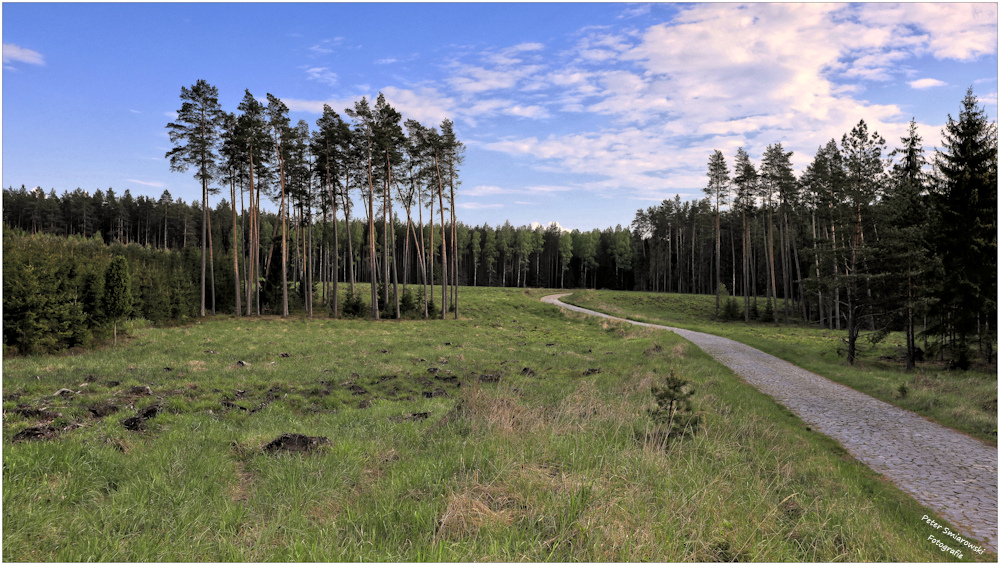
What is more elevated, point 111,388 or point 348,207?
point 348,207

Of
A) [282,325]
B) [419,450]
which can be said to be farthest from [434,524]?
[282,325]

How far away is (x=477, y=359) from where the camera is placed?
1873 cm

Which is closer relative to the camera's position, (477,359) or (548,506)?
(548,506)

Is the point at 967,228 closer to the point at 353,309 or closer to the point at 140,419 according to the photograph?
the point at 140,419

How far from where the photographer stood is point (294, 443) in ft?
20.8

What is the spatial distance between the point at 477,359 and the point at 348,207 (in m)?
26.8

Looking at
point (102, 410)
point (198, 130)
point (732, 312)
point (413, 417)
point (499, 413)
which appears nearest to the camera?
point (499, 413)

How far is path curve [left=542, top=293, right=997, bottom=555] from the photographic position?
609 centimetres

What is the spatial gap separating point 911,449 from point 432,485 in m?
9.45

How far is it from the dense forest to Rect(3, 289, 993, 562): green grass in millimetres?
13894

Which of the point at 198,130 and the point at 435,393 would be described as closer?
the point at 435,393

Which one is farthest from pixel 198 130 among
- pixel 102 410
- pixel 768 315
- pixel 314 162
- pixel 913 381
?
pixel 768 315

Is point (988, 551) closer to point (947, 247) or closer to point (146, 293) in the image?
point (947, 247)

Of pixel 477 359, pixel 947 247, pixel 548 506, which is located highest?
pixel 947 247
